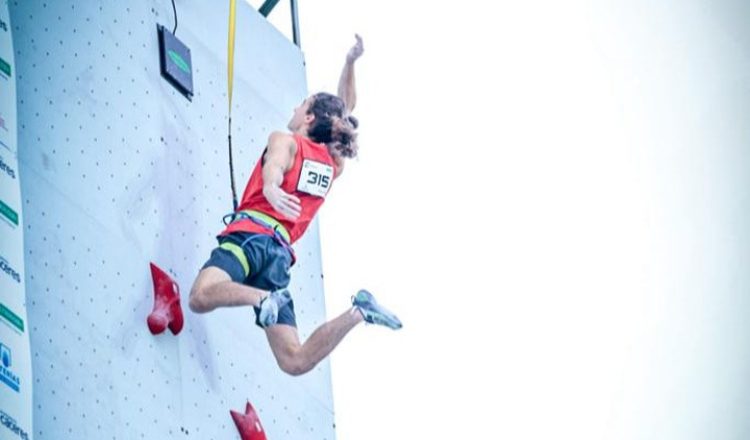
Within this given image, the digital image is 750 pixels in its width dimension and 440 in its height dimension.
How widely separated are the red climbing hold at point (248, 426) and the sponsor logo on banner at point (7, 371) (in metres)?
1.37

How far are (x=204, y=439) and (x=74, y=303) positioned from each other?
2.33ft

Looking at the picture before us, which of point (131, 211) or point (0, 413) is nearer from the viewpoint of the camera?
point (0, 413)

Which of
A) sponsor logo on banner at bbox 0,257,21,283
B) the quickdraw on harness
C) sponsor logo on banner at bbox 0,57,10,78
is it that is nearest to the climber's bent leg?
the quickdraw on harness

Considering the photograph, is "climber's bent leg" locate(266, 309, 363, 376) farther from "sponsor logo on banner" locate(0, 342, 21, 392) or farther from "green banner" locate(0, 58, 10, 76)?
"green banner" locate(0, 58, 10, 76)

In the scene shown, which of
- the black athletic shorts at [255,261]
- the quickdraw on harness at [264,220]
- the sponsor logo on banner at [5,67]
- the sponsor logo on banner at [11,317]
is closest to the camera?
the sponsor logo on banner at [11,317]

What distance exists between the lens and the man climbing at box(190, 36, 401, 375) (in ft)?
10.6

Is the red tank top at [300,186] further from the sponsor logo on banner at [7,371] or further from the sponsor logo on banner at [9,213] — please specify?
the sponsor logo on banner at [7,371]

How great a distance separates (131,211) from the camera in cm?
365

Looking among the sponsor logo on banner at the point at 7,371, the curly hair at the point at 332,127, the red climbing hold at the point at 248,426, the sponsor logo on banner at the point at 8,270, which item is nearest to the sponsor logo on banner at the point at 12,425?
the sponsor logo on banner at the point at 7,371

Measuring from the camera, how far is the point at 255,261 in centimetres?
352

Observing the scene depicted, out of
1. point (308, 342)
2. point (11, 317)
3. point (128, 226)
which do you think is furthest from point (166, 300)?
point (11, 317)

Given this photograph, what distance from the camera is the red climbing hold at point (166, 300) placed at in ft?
11.8

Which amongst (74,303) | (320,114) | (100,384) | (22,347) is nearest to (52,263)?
(74,303)

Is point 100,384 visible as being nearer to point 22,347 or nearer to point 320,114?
point 22,347
